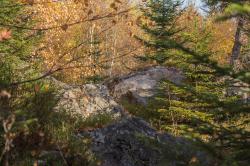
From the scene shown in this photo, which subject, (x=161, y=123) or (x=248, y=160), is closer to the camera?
(x=248, y=160)

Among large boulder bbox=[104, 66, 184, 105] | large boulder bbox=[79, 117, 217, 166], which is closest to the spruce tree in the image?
large boulder bbox=[79, 117, 217, 166]

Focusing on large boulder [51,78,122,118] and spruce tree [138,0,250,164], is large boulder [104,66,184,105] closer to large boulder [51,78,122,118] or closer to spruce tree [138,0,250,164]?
spruce tree [138,0,250,164]

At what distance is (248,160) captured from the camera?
13.6 feet

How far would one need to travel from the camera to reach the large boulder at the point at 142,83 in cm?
1627

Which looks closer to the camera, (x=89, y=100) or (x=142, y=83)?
(x=89, y=100)

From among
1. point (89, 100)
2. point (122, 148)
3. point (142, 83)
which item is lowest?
point (142, 83)

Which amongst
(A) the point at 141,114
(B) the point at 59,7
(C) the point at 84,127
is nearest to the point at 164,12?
(A) the point at 141,114

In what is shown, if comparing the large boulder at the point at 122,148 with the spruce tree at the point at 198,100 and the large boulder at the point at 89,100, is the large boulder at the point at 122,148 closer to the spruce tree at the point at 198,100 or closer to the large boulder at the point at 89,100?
the spruce tree at the point at 198,100

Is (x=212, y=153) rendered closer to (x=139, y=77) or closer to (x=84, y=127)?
(x=84, y=127)

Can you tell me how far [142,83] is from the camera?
17031 mm

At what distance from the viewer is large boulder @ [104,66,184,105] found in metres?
16.3

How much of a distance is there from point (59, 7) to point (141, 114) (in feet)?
84.6

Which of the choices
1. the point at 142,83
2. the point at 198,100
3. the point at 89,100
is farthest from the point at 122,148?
the point at 142,83

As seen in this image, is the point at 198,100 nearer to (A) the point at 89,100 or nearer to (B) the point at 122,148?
(A) the point at 89,100
